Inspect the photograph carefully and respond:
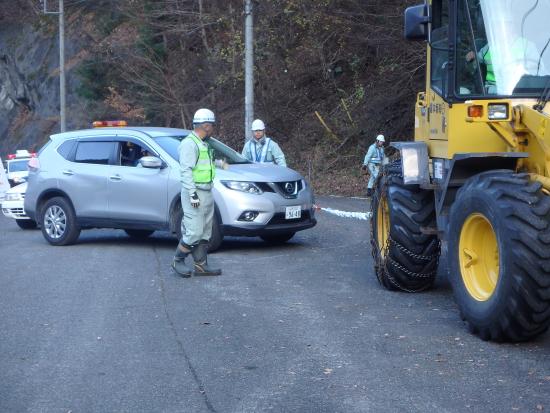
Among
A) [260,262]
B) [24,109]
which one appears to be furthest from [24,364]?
[24,109]

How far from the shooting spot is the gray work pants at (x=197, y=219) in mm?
11164

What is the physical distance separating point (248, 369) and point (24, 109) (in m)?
50.7

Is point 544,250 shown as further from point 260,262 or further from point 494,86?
point 260,262

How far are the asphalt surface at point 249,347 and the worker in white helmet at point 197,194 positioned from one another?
0.32m

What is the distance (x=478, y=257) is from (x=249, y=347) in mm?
1970

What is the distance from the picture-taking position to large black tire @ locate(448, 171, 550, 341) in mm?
6727

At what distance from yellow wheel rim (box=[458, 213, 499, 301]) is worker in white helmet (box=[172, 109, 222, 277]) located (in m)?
4.17

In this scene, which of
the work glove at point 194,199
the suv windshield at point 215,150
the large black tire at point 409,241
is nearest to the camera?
the large black tire at point 409,241

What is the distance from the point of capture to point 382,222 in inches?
421

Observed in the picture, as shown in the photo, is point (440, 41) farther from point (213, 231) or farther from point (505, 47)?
point (213, 231)

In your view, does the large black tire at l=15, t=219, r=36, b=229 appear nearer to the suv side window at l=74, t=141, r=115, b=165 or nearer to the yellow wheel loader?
the suv side window at l=74, t=141, r=115, b=165

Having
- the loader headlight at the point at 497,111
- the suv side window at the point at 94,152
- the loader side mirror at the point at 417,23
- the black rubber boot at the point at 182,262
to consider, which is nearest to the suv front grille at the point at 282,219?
the black rubber boot at the point at 182,262

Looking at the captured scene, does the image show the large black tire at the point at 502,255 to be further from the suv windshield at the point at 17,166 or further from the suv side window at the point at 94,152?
the suv windshield at the point at 17,166

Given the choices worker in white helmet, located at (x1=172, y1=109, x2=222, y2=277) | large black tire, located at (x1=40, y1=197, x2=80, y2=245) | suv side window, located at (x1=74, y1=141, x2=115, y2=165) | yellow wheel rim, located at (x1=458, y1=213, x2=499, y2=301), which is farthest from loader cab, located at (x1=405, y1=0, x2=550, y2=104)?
large black tire, located at (x1=40, y1=197, x2=80, y2=245)
